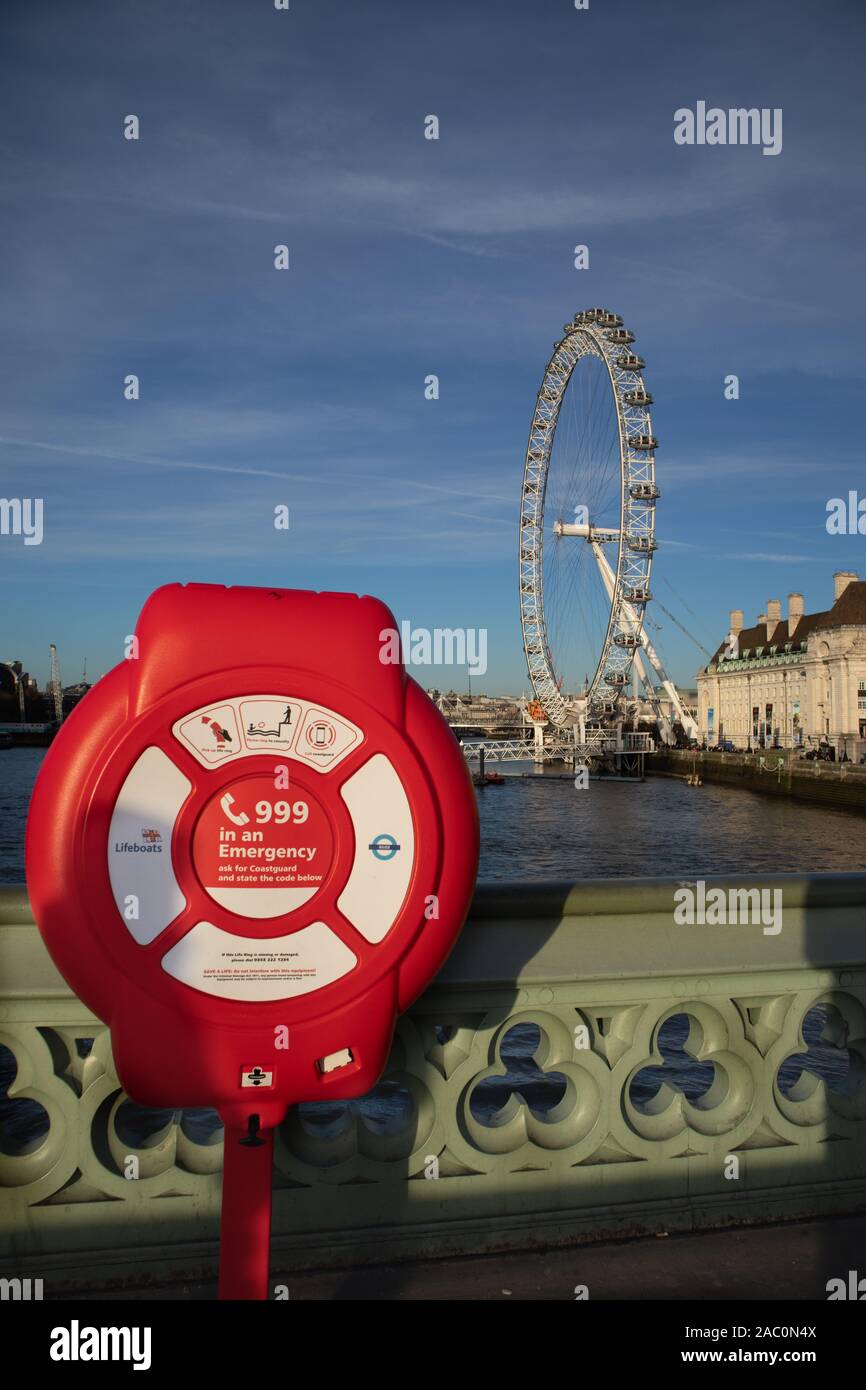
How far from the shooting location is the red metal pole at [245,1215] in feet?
6.39

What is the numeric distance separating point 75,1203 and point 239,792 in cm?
111

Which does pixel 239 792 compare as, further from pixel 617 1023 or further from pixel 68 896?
pixel 617 1023

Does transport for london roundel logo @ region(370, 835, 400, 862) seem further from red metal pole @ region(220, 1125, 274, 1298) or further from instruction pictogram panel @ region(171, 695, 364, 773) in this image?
red metal pole @ region(220, 1125, 274, 1298)

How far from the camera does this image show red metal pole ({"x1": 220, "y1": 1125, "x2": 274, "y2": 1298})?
6.39ft

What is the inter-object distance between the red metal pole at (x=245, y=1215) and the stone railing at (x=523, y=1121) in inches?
17.7

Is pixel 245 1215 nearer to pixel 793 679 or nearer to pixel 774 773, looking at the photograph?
pixel 774 773

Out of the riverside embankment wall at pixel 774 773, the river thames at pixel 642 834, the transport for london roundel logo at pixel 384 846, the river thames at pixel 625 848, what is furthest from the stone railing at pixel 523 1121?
the riverside embankment wall at pixel 774 773

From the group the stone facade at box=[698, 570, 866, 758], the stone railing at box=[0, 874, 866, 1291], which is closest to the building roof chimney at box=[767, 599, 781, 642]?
the stone facade at box=[698, 570, 866, 758]

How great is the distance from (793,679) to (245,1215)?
98.5m

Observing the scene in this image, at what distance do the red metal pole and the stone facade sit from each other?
249 feet

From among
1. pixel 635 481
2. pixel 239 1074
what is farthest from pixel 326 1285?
pixel 635 481

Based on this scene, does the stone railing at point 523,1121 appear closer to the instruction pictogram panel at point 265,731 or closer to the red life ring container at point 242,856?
the red life ring container at point 242,856

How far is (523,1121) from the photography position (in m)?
2.54
